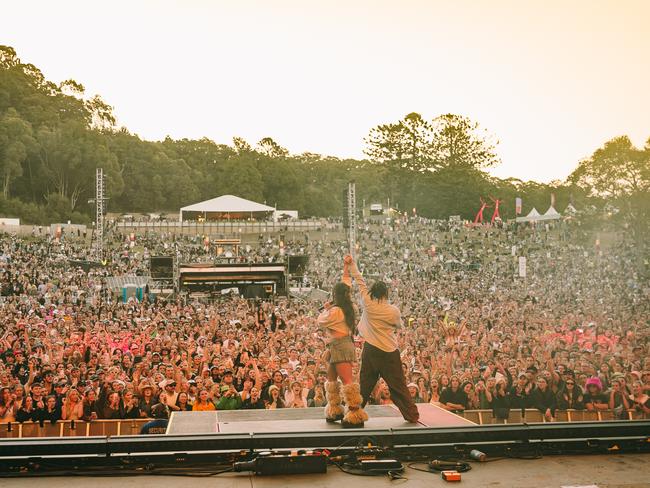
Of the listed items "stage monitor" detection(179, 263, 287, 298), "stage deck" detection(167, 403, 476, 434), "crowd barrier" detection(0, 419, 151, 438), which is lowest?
"crowd barrier" detection(0, 419, 151, 438)

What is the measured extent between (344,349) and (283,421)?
0.76 meters

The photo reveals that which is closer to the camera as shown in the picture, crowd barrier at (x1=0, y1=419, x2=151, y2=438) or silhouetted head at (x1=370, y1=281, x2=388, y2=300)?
silhouetted head at (x1=370, y1=281, x2=388, y2=300)

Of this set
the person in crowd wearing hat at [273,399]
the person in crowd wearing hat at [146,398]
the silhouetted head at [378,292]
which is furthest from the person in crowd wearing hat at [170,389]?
the silhouetted head at [378,292]

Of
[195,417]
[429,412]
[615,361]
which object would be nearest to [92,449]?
[195,417]

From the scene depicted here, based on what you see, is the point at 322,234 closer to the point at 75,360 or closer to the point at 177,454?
the point at 75,360

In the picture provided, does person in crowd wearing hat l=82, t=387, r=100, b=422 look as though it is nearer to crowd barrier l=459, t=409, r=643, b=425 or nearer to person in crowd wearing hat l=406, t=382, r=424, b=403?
person in crowd wearing hat l=406, t=382, r=424, b=403

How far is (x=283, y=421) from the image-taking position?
4969mm

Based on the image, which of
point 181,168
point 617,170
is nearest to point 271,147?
point 181,168

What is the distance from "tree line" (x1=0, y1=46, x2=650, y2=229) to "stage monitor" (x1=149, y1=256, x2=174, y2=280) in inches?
902

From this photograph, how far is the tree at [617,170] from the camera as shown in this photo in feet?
96.5

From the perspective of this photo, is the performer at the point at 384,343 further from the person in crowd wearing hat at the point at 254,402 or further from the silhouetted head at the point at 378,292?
the person in crowd wearing hat at the point at 254,402

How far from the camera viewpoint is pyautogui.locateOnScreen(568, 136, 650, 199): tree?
29.4m

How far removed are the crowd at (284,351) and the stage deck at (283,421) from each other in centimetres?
132

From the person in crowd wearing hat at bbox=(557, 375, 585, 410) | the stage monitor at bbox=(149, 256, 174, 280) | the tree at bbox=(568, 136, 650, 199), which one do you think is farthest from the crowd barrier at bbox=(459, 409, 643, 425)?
the tree at bbox=(568, 136, 650, 199)
